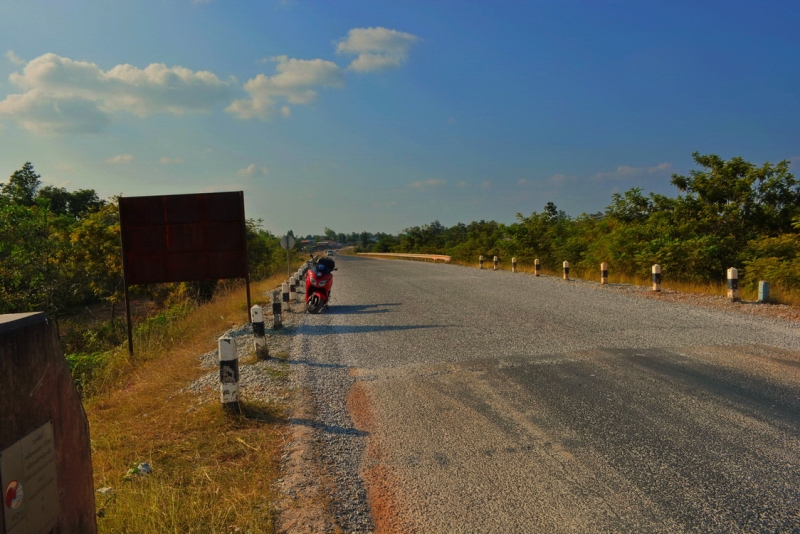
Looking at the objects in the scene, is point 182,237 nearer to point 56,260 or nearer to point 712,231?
point 56,260

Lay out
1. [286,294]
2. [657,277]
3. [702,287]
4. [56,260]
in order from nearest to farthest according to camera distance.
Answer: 1. [286,294]
2. [657,277]
3. [702,287]
4. [56,260]

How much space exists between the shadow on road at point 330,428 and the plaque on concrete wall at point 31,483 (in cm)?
287

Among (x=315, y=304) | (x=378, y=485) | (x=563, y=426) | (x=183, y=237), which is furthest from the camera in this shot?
(x=315, y=304)

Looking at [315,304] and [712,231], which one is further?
[712,231]

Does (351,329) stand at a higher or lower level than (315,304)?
lower

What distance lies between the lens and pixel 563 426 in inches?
183

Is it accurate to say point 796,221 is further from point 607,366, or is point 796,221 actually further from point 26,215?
point 26,215

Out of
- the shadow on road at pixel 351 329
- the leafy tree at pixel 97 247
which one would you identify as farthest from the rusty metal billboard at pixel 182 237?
the leafy tree at pixel 97 247

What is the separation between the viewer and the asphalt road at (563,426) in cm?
330

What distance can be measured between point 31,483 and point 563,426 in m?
3.98

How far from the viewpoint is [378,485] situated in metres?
3.74

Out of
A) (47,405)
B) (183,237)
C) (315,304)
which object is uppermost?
(183,237)

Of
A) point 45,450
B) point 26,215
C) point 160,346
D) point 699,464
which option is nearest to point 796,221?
point 699,464

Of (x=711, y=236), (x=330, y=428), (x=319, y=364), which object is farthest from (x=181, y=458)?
(x=711, y=236)
